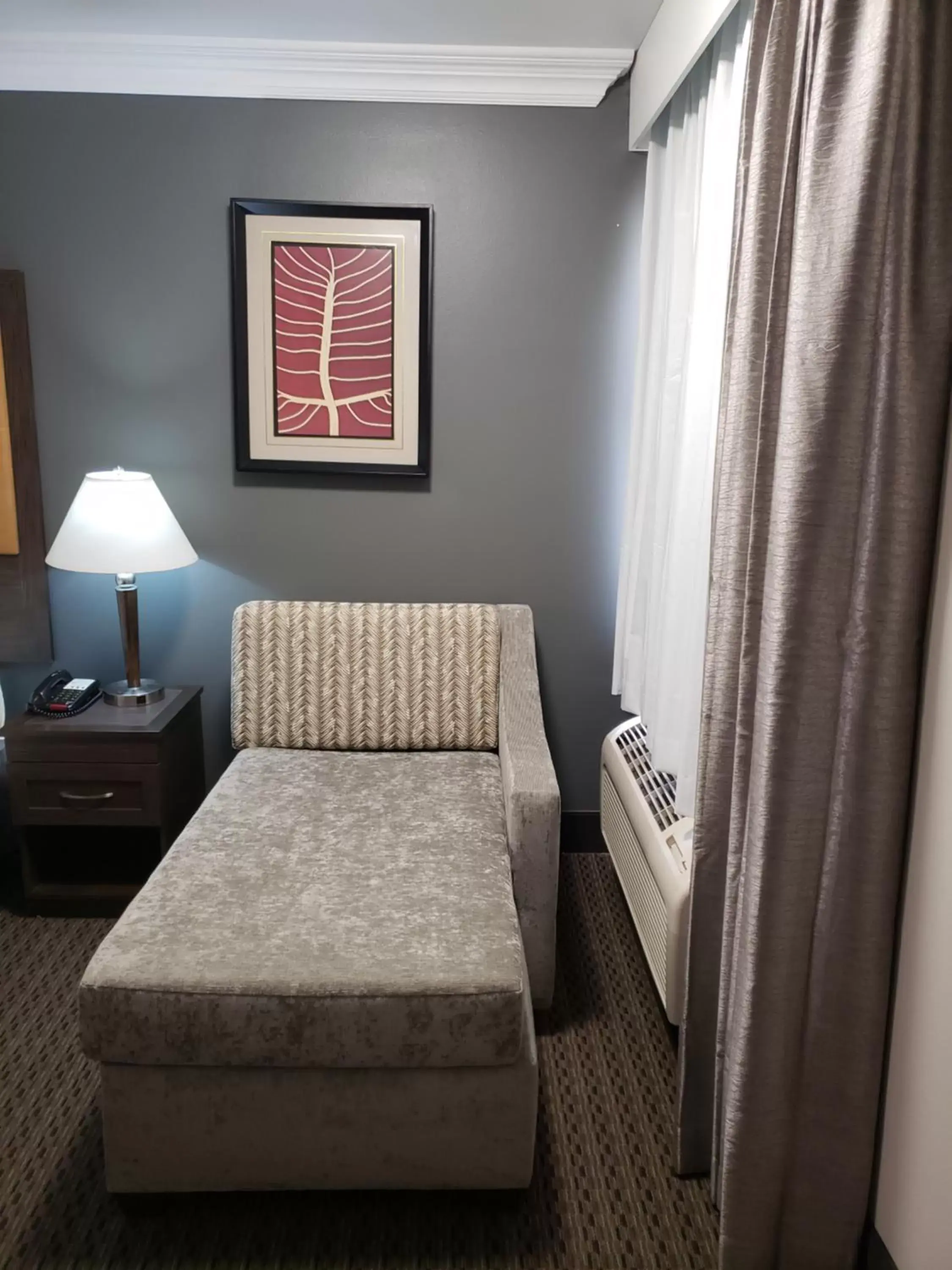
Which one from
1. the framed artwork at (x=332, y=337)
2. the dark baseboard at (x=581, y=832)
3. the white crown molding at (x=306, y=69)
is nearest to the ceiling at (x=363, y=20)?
the white crown molding at (x=306, y=69)

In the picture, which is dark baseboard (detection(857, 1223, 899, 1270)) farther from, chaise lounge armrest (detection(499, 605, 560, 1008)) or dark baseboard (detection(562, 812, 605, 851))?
dark baseboard (detection(562, 812, 605, 851))

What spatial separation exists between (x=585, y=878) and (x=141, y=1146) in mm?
1537

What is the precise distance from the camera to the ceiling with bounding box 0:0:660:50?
2.29 meters

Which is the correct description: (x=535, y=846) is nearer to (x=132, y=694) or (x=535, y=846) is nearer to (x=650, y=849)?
(x=650, y=849)

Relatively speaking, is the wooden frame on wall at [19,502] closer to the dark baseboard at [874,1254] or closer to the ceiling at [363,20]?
the ceiling at [363,20]

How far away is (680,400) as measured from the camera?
7.48 ft

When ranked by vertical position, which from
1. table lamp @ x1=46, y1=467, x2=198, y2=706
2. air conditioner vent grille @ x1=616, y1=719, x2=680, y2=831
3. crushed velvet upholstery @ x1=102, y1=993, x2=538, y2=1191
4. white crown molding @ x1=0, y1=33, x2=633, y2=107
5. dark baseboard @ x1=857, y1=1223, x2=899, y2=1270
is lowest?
dark baseboard @ x1=857, y1=1223, x2=899, y2=1270

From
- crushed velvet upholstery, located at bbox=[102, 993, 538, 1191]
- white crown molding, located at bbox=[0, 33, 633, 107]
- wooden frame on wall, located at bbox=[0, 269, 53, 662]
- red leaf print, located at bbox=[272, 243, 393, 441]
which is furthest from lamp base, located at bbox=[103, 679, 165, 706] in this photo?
white crown molding, located at bbox=[0, 33, 633, 107]

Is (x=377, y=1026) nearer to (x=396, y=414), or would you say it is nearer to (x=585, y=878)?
(x=585, y=878)

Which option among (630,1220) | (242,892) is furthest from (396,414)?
(630,1220)

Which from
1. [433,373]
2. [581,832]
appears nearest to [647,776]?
[581,832]

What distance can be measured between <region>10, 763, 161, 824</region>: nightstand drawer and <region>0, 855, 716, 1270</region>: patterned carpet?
1.78 feet

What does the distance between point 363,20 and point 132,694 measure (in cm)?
183

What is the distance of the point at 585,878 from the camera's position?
9.41 feet
